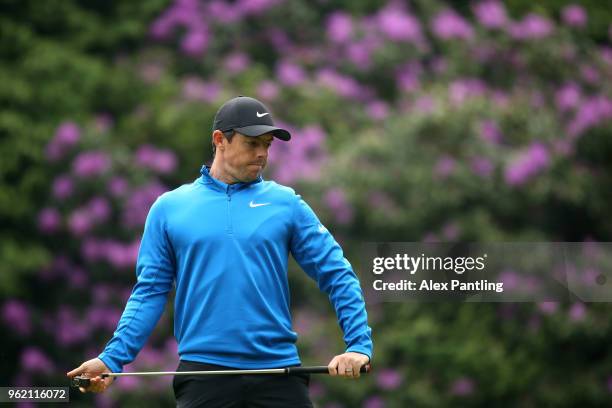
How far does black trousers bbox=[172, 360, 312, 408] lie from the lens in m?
3.27

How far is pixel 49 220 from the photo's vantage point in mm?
8383

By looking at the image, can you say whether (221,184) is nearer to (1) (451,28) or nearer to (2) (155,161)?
(2) (155,161)

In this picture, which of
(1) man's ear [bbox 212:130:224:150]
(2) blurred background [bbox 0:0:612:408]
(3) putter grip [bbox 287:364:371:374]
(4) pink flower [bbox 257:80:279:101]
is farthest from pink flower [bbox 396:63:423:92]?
(3) putter grip [bbox 287:364:371:374]

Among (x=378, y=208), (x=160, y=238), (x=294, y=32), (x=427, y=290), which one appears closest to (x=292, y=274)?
(x=378, y=208)

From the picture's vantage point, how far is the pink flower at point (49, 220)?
8.38 meters

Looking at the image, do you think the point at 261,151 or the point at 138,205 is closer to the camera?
the point at 261,151

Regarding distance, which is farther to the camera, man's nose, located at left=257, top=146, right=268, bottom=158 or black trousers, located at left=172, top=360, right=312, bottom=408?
man's nose, located at left=257, top=146, right=268, bottom=158

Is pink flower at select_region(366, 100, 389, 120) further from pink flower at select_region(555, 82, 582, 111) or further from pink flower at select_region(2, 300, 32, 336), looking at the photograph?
pink flower at select_region(2, 300, 32, 336)

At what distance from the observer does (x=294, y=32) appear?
9.19m

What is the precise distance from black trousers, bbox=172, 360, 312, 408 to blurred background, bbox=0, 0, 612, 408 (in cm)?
444

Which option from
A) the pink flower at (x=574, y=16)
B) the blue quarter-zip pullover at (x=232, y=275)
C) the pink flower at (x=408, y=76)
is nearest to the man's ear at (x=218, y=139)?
the blue quarter-zip pullover at (x=232, y=275)

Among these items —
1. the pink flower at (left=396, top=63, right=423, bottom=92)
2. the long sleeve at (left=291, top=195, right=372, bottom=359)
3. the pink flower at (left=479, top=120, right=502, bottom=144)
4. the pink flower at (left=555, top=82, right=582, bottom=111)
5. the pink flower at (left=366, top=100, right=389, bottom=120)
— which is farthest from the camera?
the pink flower at (left=396, top=63, right=423, bottom=92)

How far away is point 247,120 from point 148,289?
2.02 ft

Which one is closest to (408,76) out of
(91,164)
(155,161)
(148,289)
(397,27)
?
(397,27)
